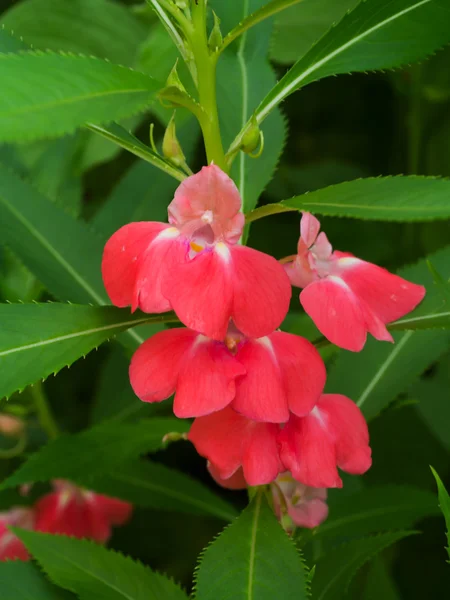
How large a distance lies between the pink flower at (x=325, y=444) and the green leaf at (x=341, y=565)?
16cm

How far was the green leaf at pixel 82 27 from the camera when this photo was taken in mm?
1351

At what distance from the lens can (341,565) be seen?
74cm

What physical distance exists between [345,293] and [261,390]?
11 centimetres

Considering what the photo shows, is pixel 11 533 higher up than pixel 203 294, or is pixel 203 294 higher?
pixel 203 294

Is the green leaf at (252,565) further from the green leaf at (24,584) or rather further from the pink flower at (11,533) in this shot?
the pink flower at (11,533)

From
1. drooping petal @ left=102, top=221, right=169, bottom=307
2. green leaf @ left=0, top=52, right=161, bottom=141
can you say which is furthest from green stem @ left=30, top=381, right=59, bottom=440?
green leaf @ left=0, top=52, right=161, bottom=141

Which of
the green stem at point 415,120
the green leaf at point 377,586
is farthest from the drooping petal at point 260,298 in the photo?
the green stem at point 415,120

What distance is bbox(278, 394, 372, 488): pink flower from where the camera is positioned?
58 cm

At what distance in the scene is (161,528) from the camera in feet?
4.44

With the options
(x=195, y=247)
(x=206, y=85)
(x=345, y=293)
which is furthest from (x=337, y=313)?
(x=206, y=85)

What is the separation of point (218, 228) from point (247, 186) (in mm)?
210

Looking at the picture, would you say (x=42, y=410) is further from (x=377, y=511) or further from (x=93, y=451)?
(x=377, y=511)

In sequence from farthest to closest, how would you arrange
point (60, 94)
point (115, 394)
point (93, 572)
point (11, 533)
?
point (115, 394) → point (11, 533) → point (93, 572) → point (60, 94)

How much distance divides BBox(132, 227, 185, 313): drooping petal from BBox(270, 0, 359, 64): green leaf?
27.2 inches
